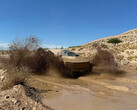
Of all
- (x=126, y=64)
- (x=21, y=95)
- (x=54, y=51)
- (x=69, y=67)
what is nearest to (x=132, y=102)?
(x=21, y=95)

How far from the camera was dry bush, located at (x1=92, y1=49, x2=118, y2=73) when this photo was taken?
32.7 feet

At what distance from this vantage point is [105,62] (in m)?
10.3

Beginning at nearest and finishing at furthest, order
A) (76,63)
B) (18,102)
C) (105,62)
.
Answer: (18,102) < (76,63) < (105,62)

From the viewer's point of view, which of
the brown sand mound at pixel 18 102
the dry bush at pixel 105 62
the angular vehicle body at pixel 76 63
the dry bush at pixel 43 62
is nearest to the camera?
the brown sand mound at pixel 18 102

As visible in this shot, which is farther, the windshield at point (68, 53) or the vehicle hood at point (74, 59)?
the windshield at point (68, 53)

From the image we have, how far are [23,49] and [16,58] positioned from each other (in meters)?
0.77

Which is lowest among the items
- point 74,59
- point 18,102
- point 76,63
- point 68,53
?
point 18,102

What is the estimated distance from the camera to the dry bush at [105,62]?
9.97m

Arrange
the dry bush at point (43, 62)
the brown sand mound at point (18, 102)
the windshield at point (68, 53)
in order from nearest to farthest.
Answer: the brown sand mound at point (18, 102) < the windshield at point (68, 53) < the dry bush at point (43, 62)

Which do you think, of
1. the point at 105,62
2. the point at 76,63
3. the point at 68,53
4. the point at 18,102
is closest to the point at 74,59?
the point at 76,63

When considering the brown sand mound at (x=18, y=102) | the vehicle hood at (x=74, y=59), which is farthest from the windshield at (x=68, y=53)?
the brown sand mound at (x=18, y=102)

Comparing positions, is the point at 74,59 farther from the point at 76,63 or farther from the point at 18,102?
the point at 18,102

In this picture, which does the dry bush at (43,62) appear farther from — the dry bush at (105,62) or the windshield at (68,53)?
the dry bush at (105,62)

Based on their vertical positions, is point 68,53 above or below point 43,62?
above
